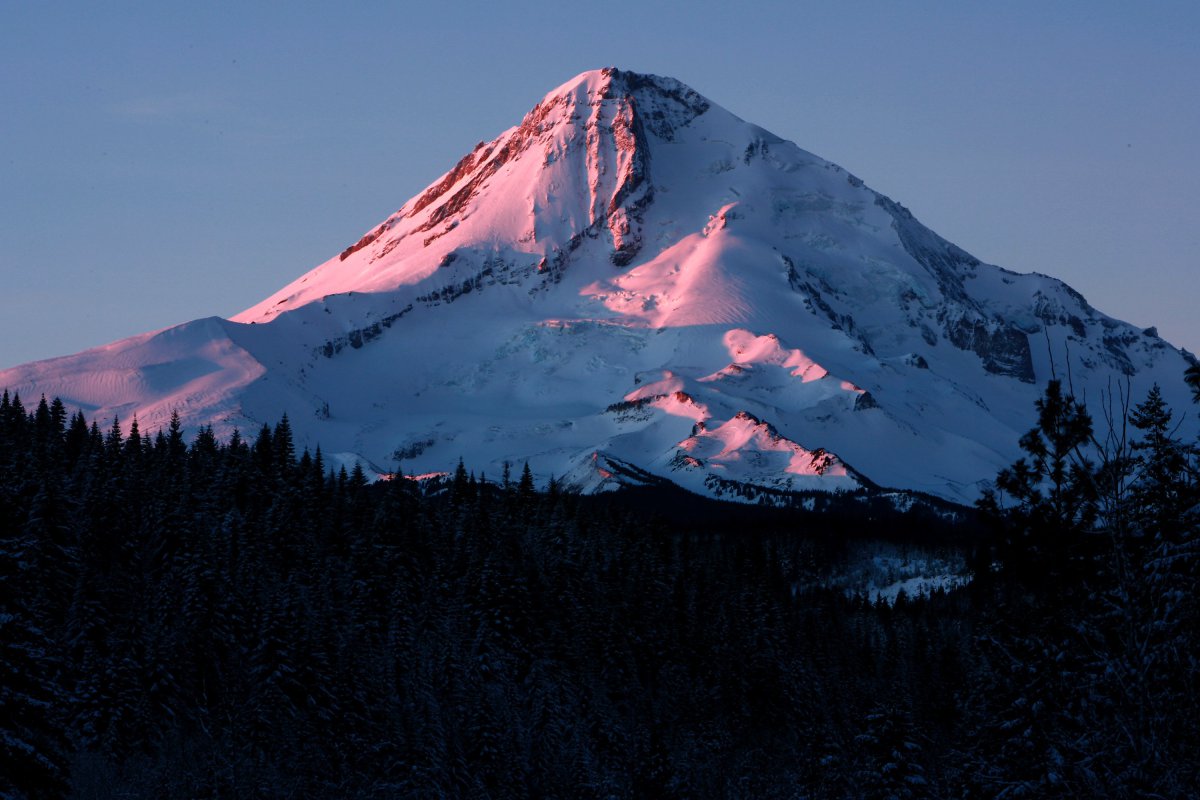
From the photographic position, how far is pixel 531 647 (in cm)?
10331

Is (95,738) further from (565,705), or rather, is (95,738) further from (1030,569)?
(1030,569)

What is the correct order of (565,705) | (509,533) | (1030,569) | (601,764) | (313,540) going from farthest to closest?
(509,533), (313,540), (565,705), (601,764), (1030,569)

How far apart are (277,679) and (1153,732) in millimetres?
58231

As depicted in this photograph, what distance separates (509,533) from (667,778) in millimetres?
52365

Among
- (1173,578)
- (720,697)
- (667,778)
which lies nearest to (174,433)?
(720,697)

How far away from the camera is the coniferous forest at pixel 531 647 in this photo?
34.4 m

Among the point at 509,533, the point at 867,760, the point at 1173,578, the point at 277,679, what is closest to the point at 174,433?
the point at 509,533

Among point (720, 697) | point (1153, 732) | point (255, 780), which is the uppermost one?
point (1153, 732)

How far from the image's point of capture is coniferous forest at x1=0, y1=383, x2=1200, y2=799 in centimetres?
3444

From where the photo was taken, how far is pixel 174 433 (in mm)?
152625

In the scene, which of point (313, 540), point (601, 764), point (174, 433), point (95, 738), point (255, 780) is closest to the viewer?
point (255, 780)

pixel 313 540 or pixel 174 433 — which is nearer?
pixel 313 540

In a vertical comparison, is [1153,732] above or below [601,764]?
above

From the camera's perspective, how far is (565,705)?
306 ft
